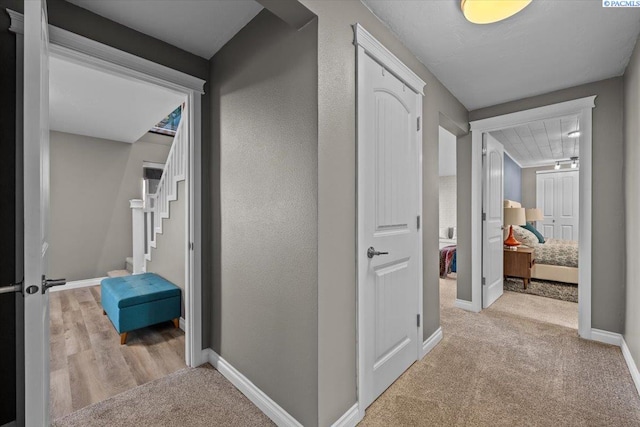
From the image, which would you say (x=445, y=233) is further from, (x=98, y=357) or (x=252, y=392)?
(x=98, y=357)

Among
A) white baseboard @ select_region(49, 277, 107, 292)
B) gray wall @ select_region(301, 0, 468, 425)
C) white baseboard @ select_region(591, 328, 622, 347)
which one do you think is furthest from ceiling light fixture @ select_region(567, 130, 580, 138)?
white baseboard @ select_region(49, 277, 107, 292)

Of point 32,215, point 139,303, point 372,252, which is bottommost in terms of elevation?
point 139,303

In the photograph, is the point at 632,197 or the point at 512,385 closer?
the point at 512,385

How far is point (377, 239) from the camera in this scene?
1757 millimetres

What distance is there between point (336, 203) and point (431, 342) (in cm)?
170

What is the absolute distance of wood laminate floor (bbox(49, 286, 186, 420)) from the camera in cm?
190

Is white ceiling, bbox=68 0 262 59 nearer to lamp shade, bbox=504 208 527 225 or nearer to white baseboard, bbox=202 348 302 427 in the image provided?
white baseboard, bbox=202 348 302 427

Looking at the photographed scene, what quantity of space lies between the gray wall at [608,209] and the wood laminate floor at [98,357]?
3706mm

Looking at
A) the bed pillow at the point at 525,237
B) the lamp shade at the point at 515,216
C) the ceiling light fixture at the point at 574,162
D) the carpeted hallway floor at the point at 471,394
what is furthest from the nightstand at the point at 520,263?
the ceiling light fixture at the point at 574,162

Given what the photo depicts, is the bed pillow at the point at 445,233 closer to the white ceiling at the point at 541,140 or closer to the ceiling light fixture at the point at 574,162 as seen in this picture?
the white ceiling at the point at 541,140

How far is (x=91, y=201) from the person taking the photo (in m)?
4.78

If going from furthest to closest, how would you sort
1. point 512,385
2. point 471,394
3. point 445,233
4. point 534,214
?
point 445,233 → point 534,214 → point 512,385 → point 471,394

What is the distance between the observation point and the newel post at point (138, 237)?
4.33 meters

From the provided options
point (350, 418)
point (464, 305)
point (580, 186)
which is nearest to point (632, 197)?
point (580, 186)
